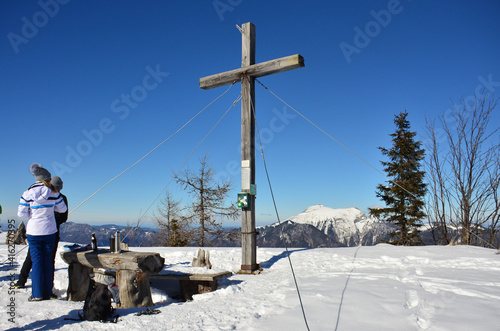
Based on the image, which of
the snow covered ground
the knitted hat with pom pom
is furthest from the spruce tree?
the knitted hat with pom pom

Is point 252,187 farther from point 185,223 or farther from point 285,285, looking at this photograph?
point 185,223

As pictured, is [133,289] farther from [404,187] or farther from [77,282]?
[404,187]

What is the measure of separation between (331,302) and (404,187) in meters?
20.0

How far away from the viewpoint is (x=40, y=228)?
5090 millimetres

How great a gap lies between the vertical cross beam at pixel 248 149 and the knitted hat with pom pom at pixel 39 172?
4230 millimetres

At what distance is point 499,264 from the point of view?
24.1ft

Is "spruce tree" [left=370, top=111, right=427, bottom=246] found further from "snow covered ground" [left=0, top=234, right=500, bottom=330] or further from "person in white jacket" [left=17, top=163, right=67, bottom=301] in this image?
"person in white jacket" [left=17, top=163, right=67, bottom=301]

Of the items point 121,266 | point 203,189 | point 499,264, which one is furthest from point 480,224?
point 203,189

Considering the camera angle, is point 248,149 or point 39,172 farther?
point 248,149

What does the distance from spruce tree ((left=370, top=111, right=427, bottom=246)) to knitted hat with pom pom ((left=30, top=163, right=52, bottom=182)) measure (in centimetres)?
2036

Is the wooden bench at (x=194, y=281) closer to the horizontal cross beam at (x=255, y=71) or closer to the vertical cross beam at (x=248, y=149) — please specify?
the vertical cross beam at (x=248, y=149)

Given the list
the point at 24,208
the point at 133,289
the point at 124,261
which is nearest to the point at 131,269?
the point at 124,261

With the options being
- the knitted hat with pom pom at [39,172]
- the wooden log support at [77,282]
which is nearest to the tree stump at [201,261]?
the wooden log support at [77,282]

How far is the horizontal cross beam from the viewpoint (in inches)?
303
